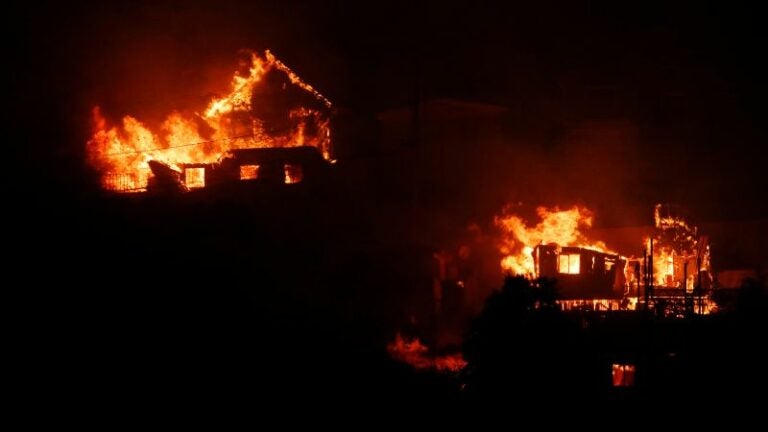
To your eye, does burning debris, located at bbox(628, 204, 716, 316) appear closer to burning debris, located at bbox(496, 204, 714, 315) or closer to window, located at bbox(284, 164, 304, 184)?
burning debris, located at bbox(496, 204, 714, 315)

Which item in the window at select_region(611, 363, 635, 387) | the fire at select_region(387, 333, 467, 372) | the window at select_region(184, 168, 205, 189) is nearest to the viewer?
the window at select_region(611, 363, 635, 387)

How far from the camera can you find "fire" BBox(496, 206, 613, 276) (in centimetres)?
2575

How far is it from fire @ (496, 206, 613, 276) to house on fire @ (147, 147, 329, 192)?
671cm

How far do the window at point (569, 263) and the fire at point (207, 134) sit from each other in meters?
11.2

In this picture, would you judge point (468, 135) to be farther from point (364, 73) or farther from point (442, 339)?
point (442, 339)

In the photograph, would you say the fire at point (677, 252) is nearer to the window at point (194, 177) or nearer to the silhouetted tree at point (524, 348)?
the silhouetted tree at point (524, 348)

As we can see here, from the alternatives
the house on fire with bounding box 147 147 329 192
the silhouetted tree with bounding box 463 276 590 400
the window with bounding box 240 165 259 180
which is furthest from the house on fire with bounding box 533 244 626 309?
the window with bounding box 240 165 259 180

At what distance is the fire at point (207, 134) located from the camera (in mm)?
29422

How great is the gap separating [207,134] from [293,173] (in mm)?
5081

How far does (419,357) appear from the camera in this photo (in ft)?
68.6

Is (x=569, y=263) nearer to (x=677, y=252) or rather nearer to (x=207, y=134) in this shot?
(x=677, y=252)

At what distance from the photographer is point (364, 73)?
35.6 m

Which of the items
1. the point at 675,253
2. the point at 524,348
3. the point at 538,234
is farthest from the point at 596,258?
the point at 524,348

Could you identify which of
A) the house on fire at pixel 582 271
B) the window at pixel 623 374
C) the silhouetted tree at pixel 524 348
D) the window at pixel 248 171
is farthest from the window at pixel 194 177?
the window at pixel 623 374
